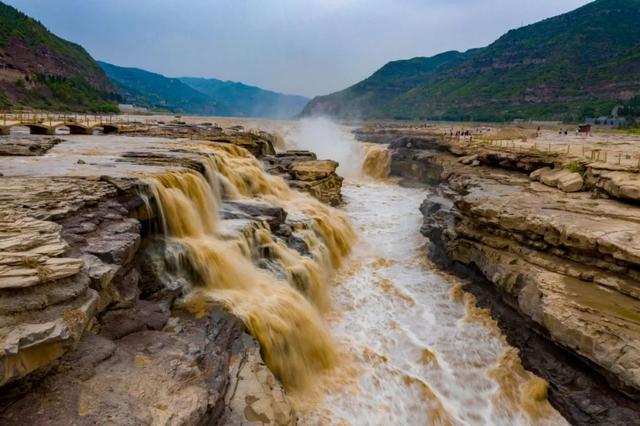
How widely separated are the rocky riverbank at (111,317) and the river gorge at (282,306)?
0.08 ft

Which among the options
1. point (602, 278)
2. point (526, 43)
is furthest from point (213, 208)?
point (526, 43)

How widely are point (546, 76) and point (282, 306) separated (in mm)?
106029

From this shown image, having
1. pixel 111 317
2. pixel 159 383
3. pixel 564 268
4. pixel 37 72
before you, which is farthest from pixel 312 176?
pixel 37 72

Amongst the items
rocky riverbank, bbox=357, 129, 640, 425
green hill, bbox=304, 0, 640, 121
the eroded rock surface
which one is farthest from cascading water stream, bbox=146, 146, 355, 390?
green hill, bbox=304, 0, 640, 121

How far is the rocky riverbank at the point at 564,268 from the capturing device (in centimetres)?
652

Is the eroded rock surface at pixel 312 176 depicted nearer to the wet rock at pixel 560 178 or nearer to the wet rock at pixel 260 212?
the wet rock at pixel 260 212

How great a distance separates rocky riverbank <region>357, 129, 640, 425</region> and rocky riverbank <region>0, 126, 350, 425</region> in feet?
15.6

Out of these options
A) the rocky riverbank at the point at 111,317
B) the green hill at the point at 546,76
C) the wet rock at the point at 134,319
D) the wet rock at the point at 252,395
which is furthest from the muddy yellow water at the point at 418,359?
the green hill at the point at 546,76

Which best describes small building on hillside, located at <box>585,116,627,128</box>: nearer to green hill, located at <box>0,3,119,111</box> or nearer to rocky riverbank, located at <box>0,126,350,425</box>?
rocky riverbank, located at <box>0,126,350,425</box>

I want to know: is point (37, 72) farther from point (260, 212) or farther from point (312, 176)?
point (260, 212)

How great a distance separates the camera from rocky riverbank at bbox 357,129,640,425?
6516mm

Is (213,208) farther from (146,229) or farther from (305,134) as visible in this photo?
(305,134)

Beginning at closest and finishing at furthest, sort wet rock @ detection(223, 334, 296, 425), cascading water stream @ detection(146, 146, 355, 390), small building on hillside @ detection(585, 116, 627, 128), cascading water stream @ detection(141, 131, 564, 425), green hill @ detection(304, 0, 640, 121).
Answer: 1. wet rock @ detection(223, 334, 296, 425)
2. cascading water stream @ detection(141, 131, 564, 425)
3. cascading water stream @ detection(146, 146, 355, 390)
4. small building on hillside @ detection(585, 116, 627, 128)
5. green hill @ detection(304, 0, 640, 121)

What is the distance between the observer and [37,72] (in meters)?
73.6
